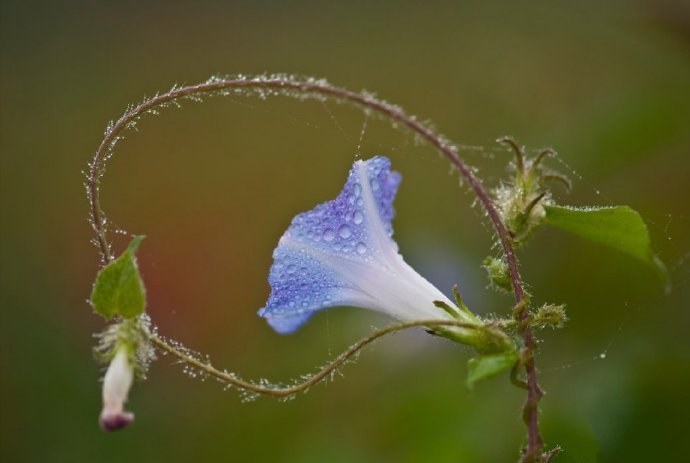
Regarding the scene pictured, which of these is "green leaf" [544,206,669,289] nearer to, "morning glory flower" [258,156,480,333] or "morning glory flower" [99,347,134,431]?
"morning glory flower" [258,156,480,333]

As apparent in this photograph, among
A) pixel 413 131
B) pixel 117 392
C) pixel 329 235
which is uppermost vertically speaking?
pixel 413 131

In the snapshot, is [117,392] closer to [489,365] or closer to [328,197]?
[489,365]

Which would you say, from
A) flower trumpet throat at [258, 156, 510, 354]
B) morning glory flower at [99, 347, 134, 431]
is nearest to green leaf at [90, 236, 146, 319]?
morning glory flower at [99, 347, 134, 431]

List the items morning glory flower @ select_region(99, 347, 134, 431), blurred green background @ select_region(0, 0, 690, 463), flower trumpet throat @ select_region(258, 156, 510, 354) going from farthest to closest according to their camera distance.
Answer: blurred green background @ select_region(0, 0, 690, 463), flower trumpet throat @ select_region(258, 156, 510, 354), morning glory flower @ select_region(99, 347, 134, 431)

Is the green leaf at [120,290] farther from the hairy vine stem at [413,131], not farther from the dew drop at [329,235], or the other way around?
the dew drop at [329,235]

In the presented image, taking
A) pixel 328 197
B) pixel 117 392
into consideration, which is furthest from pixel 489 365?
pixel 328 197

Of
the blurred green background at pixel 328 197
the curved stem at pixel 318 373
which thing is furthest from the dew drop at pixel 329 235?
the blurred green background at pixel 328 197
